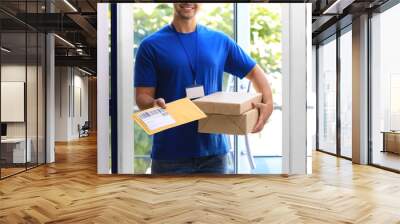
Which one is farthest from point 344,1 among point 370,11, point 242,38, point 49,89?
point 49,89

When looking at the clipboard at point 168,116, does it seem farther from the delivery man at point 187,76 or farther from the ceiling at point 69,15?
the ceiling at point 69,15

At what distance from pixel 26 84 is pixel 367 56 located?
6416 mm

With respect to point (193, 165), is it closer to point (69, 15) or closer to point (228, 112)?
point (228, 112)

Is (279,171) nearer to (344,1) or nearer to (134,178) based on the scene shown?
(134,178)

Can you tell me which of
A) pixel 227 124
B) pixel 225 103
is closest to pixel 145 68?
pixel 225 103

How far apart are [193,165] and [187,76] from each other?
1228mm

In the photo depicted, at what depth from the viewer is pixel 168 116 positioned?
17.7ft

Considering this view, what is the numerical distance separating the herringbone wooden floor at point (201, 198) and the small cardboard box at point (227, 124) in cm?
74

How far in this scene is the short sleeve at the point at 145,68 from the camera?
584 cm

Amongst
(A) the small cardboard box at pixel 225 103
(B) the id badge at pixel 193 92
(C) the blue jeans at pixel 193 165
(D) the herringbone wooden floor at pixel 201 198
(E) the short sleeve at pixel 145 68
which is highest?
(E) the short sleeve at pixel 145 68

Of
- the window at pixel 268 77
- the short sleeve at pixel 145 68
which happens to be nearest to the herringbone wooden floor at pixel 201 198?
the window at pixel 268 77

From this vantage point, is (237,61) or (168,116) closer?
(168,116)

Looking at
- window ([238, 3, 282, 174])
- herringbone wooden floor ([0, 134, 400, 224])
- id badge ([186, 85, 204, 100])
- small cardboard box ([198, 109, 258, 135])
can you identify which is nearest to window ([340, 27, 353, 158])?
herringbone wooden floor ([0, 134, 400, 224])

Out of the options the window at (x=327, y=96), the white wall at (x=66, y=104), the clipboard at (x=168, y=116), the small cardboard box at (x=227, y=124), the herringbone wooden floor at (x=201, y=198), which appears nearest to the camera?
the herringbone wooden floor at (x=201, y=198)
